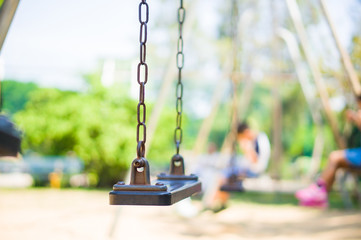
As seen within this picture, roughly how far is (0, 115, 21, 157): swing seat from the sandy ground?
2046mm

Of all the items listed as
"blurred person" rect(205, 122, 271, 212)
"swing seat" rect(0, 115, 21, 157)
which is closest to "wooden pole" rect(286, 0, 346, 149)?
"blurred person" rect(205, 122, 271, 212)

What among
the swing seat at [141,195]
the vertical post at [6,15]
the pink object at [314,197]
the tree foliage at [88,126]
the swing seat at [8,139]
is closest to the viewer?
the swing seat at [141,195]

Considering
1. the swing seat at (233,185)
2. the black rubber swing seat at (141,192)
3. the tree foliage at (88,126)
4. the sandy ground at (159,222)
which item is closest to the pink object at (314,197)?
the sandy ground at (159,222)

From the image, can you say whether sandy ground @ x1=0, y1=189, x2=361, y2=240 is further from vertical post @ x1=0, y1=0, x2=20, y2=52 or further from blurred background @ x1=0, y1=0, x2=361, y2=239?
vertical post @ x1=0, y1=0, x2=20, y2=52

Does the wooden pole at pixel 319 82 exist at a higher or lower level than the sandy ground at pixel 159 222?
higher

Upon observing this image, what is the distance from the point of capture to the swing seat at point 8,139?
1570 mm

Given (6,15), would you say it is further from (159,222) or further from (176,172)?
(159,222)

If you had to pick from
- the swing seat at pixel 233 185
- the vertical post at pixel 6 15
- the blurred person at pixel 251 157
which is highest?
the vertical post at pixel 6 15

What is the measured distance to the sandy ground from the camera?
4160 mm

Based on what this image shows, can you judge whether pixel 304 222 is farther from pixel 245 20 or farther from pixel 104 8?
pixel 104 8

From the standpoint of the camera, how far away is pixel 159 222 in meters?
5.22

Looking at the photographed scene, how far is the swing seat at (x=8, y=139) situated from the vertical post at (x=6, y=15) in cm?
47

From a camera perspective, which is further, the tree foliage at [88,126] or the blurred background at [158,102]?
the tree foliage at [88,126]

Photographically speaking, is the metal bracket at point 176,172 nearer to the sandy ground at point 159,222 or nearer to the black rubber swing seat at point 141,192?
the black rubber swing seat at point 141,192
